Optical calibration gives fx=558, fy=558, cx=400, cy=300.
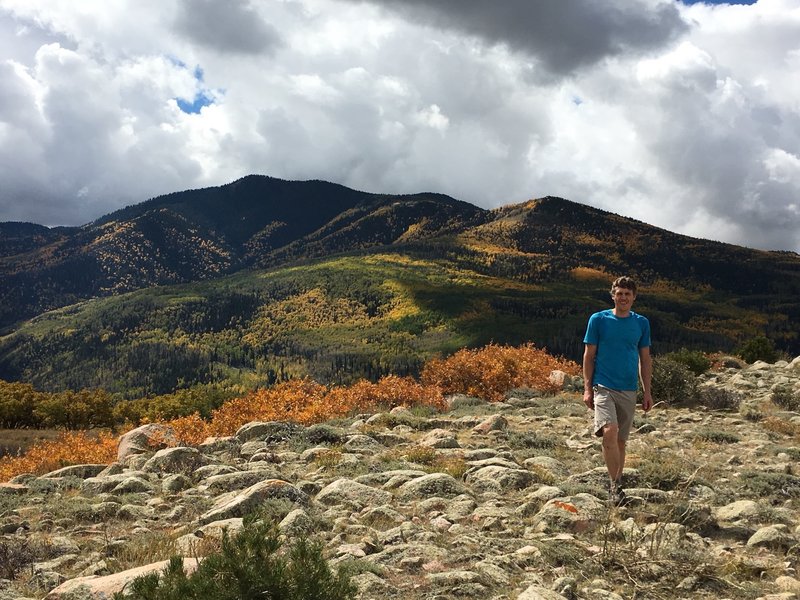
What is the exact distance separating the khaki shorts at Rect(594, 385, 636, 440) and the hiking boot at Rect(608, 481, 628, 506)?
0.70 m

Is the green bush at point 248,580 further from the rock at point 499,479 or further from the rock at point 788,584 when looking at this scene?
the rock at point 499,479

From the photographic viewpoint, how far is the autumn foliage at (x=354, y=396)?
16984 mm

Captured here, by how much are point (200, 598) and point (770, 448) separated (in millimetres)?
11667

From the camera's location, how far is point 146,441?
1442 cm

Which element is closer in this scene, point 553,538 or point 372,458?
point 553,538

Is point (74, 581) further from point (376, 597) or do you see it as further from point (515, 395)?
point (515, 395)

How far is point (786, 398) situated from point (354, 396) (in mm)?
13283

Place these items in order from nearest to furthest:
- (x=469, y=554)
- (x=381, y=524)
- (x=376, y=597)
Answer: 1. (x=376, y=597)
2. (x=469, y=554)
3. (x=381, y=524)

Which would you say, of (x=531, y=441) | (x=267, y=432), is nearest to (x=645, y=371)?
(x=531, y=441)

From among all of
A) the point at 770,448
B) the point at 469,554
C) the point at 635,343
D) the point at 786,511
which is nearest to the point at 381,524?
the point at 469,554

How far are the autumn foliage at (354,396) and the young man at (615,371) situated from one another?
9.35m

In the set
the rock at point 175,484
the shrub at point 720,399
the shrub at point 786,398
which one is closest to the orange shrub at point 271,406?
the rock at point 175,484

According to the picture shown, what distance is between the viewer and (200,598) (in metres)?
3.62

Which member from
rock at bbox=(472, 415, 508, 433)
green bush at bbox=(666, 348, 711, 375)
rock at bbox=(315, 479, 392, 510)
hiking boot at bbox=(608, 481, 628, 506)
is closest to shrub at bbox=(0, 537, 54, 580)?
rock at bbox=(315, 479, 392, 510)
